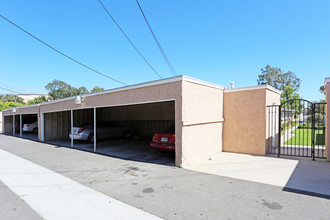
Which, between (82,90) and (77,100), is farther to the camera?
(82,90)

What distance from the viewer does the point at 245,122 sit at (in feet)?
24.8

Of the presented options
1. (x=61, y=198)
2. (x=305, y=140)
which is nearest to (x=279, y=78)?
(x=305, y=140)

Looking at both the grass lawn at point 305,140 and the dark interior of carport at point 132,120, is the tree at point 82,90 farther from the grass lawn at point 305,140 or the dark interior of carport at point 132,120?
the grass lawn at point 305,140

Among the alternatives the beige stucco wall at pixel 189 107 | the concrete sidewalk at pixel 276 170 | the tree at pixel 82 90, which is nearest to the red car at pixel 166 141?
the beige stucco wall at pixel 189 107

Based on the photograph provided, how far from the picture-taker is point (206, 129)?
274 inches

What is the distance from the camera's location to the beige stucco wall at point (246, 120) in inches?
283

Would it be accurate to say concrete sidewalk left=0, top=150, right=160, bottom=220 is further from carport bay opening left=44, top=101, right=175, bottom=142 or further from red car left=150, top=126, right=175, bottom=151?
carport bay opening left=44, top=101, right=175, bottom=142

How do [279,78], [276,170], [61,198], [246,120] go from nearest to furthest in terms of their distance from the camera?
[61,198] → [276,170] → [246,120] → [279,78]

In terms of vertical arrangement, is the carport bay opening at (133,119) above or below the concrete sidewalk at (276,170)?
above

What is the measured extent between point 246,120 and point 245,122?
0.10m

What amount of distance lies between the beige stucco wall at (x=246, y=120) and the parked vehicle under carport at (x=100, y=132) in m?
7.80

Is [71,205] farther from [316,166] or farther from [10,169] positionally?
[316,166]

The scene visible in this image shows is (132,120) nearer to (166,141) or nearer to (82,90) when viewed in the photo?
(166,141)

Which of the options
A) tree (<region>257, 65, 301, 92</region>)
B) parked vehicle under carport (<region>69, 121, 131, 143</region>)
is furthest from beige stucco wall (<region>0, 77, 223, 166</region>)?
tree (<region>257, 65, 301, 92</region>)
